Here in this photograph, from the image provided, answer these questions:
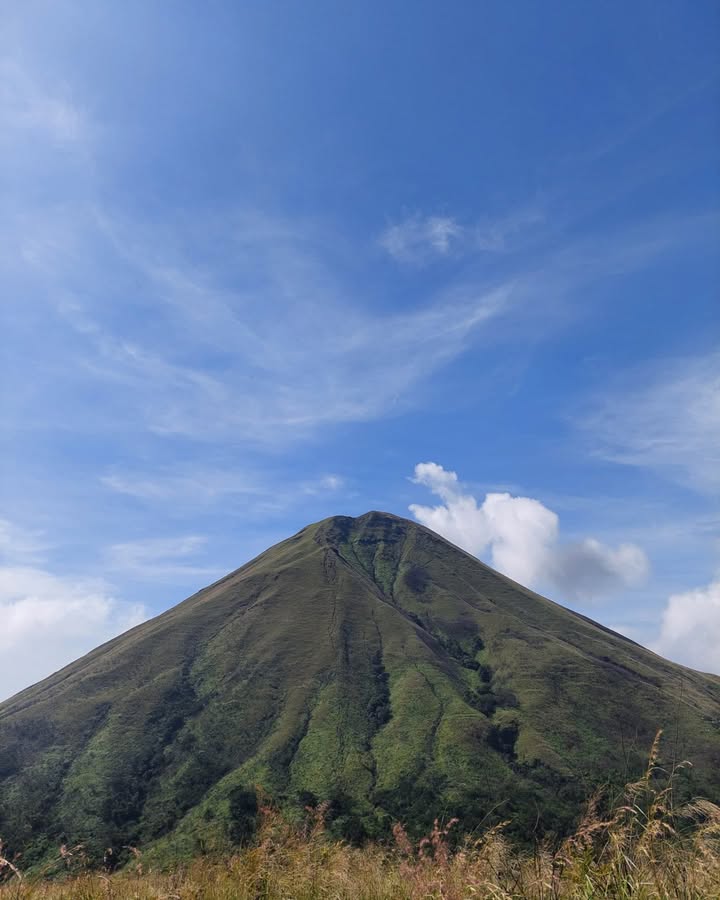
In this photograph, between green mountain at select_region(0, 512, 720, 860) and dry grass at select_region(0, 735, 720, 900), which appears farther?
green mountain at select_region(0, 512, 720, 860)

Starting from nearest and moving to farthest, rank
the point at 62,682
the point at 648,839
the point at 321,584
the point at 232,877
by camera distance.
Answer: the point at 648,839 → the point at 232,877 → the point at 62,682 → the point at 321,584

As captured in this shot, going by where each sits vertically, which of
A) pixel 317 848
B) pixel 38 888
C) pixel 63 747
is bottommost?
pixel 63 747

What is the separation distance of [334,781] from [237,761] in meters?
19.7

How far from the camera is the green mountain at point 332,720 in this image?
293 ft

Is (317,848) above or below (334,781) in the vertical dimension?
above

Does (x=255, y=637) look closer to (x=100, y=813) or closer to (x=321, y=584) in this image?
(x=321, y=584)

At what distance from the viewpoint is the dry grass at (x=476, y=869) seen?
5.36 meters

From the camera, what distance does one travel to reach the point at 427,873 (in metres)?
6.64

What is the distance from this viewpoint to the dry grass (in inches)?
211

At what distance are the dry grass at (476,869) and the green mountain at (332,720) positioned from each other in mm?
62668

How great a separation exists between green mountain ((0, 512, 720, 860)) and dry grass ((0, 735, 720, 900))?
6267 cm

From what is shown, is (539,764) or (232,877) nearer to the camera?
(232,877)

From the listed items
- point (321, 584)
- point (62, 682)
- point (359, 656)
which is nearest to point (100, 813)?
point (62, 682)

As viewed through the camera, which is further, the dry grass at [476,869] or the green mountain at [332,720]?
the green mountain at [332,720]
